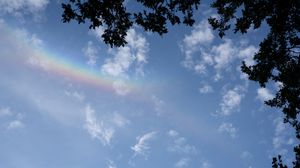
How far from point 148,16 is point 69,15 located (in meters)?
3.09

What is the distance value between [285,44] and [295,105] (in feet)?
9.95

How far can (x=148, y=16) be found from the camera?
42.4 feet

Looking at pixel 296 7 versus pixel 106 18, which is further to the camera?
pixel 296 7

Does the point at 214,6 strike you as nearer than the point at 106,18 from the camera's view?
No

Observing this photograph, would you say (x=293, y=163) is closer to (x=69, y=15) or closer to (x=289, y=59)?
(x=289, y=59)

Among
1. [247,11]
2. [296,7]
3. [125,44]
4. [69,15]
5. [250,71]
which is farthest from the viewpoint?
[250,71]

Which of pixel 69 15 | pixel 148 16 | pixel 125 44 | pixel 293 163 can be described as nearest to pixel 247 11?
pixel 148 16

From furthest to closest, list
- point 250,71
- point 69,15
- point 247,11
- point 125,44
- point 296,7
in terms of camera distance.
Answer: point 250,71
point 247,11
point 296,7
point 125,44
point 69,15

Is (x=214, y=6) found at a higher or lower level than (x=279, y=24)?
higher

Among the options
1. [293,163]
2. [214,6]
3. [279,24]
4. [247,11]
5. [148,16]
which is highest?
[214,6]

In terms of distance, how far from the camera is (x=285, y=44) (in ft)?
49.6

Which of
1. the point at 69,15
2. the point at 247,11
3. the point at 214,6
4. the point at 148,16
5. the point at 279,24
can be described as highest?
the point at 214,6

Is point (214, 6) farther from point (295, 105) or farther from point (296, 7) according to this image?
point (295, 105)

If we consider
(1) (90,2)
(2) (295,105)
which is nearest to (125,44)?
(1) (90,2)
